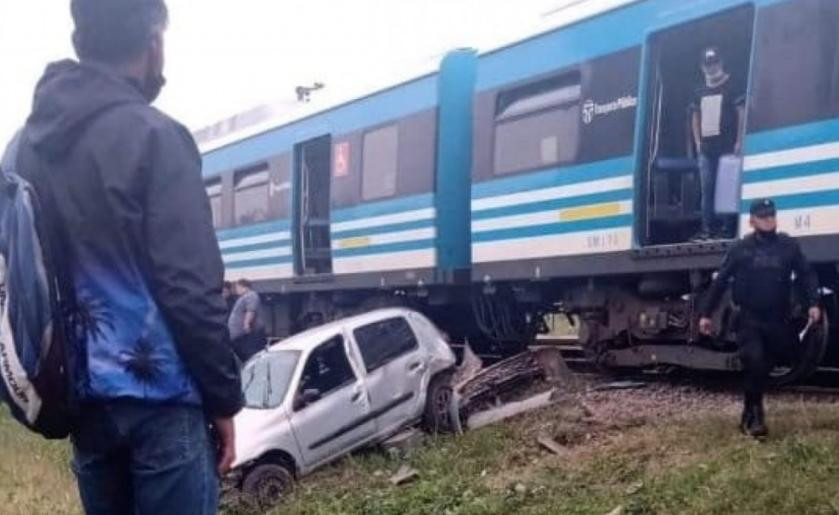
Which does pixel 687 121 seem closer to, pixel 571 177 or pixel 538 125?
pixel 571 177

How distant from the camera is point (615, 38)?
9.82 metres

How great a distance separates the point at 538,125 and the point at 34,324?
9114mm

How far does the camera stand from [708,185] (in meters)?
9.47

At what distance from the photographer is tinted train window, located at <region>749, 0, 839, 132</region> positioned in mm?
7930

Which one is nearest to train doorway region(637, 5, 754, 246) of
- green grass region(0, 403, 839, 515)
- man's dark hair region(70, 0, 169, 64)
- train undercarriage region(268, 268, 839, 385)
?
train undercarriage region(268, 268, 839, 385)

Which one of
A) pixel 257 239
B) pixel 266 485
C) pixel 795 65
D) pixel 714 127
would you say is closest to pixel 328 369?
pixel 266 485

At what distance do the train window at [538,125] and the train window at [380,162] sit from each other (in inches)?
88.1

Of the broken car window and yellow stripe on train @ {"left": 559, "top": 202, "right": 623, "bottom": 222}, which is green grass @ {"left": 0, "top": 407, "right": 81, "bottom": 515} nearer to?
the broken car window

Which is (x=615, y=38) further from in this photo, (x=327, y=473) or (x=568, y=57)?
(x=327, y=473)

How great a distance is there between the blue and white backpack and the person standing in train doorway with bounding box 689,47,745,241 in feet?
25.5

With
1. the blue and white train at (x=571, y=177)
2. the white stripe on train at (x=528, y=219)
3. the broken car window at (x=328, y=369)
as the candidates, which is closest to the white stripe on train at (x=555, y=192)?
the blue and white train at (x=571, y=177)

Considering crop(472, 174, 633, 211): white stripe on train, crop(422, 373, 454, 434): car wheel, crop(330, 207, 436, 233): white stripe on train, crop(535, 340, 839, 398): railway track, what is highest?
crop(472, 174, 633, 211): white stripe on train

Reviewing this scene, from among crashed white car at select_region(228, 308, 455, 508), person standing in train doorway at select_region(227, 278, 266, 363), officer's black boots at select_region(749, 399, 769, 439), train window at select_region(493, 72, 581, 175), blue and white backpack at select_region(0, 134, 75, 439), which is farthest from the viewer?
person standing in train doorway at select_region(227, 278, 266, 363)

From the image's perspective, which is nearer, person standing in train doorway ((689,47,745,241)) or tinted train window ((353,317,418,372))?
person standing in train doorway ((689,47,745,241))
